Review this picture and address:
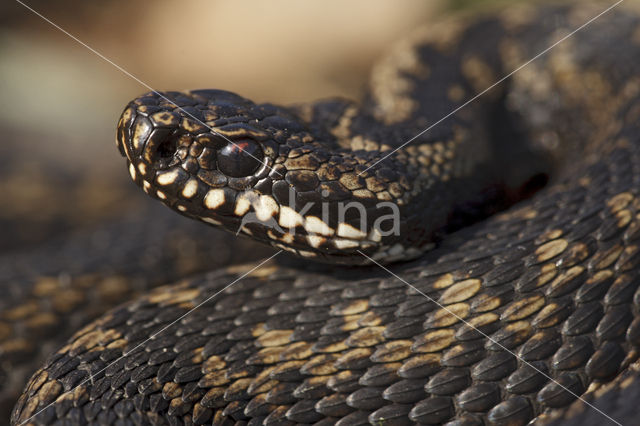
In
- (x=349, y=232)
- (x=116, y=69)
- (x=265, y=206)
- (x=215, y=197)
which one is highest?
(x=116, y=69)

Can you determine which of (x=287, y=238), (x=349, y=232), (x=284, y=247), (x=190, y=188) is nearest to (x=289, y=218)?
(x=287, y=238)

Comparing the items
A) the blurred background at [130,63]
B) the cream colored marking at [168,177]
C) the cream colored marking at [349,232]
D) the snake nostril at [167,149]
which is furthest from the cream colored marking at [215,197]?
the blurred background at [130,63]

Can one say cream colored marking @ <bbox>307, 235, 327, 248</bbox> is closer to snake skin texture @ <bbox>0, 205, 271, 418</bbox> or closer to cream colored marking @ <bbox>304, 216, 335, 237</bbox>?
cream colored marking @ <bbox>304, 216, 335, 237</bbox>

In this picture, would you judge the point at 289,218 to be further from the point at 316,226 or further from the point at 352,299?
the point at 352,299

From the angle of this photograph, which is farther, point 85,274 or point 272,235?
point 85,274

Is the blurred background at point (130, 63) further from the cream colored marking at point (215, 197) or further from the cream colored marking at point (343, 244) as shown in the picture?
the cream colored marking at point (343, 244)

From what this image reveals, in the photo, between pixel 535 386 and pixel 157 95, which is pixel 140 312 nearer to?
pixel 157 95

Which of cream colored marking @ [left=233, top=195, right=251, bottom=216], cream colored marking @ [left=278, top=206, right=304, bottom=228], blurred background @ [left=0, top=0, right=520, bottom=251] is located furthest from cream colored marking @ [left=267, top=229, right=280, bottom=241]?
blurred background @ [left=0, top=0, right=520, bottom=251]
